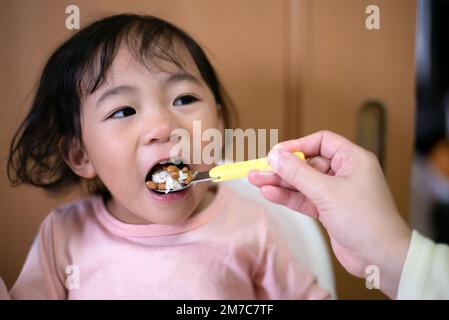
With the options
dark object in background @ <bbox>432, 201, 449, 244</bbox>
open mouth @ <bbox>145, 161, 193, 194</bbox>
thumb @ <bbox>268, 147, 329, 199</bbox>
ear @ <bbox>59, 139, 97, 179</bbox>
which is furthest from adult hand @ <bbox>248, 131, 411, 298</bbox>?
dark object in background @ <bbox>432, 201, 449, 244</bbox>

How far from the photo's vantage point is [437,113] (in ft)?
3.13

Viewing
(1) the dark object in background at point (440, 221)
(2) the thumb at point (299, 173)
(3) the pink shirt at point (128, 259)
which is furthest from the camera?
(1) the dark object in background at point (440, 221)

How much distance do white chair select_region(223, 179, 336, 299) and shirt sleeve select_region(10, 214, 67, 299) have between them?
30cm

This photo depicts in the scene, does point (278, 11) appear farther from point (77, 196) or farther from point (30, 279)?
point (30, 279)

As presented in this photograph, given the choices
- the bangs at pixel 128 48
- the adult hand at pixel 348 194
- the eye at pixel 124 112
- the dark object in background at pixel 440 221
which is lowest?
the dark object in background at pixel 440 221

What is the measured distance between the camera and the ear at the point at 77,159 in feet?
1.94

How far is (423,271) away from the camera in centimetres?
54

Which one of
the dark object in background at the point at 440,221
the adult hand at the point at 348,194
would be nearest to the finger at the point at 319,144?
the adult hand at the point at 348,194

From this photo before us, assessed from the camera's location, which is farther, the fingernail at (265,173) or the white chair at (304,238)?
the white chair at (304,238)

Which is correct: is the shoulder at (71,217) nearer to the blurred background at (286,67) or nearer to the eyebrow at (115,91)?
Answer: the blurred background at (286,67)

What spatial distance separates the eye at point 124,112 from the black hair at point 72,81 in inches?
1.6

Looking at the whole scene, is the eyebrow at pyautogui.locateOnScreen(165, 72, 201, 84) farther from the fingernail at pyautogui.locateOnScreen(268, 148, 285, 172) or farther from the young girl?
the fingernail at pyautogui.locateOnScreen(268, 148, 285, 172)

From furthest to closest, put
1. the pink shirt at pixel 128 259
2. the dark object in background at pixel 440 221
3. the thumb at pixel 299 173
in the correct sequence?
the dark object in background at pixel 440 221, the pink shirt at pixel 128 259, the thumb at pixel 299 173

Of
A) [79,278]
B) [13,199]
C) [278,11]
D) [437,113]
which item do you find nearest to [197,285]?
[79,278]
